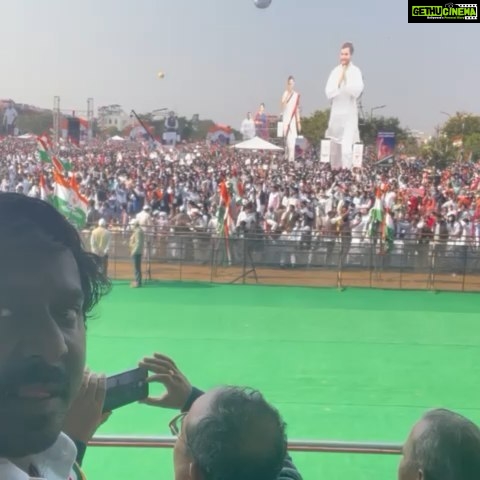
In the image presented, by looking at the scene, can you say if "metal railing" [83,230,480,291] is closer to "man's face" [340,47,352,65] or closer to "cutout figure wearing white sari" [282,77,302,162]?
"man's face" [340,47,352,65]

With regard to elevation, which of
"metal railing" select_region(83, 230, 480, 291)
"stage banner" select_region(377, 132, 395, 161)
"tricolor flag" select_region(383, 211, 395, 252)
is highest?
"stage banner" select_region(377, 132, 395, 161)

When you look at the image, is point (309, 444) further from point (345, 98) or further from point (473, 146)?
point (473, 146)

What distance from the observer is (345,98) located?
2498 cm

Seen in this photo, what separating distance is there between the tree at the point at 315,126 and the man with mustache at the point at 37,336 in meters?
59.4

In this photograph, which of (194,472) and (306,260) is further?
(306,260)

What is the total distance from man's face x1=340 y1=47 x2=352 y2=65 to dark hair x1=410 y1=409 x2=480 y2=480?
78.5 feet

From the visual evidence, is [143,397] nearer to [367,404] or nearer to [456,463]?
[456,463]

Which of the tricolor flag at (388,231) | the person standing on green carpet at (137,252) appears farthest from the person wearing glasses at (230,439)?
the tricolor flag at (388,231)

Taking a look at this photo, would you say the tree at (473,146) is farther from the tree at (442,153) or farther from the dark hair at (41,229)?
the dark hair at (41,229)

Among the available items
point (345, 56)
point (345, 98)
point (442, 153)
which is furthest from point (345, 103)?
point (442, 153)

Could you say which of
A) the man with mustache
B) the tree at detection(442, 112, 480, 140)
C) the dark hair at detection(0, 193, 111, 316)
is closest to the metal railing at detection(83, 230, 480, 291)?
the dark hair at detection(0, 193, 111, 316)

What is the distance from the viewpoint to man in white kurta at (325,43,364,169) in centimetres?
2461

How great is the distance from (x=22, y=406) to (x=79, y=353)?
0.59 feet

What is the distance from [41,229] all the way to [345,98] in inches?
956
